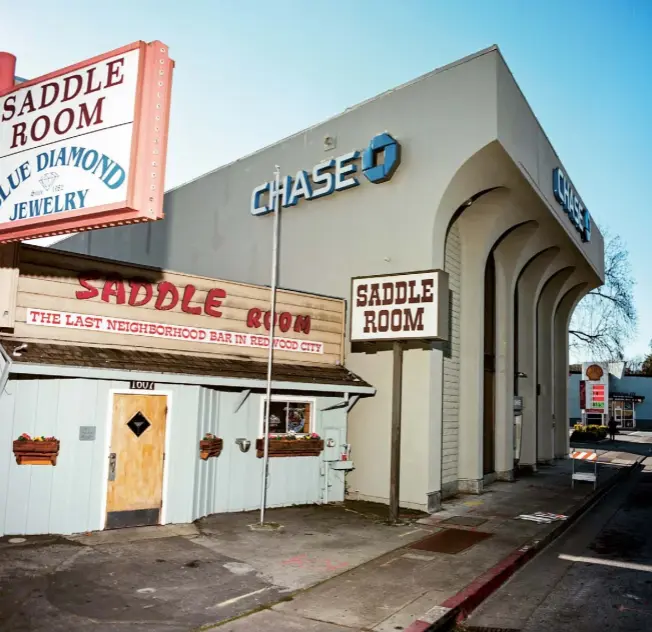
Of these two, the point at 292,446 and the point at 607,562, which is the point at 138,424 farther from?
the point at 607,562

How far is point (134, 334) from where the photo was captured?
40.7 feet

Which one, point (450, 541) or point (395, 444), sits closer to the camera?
point (450, 541)

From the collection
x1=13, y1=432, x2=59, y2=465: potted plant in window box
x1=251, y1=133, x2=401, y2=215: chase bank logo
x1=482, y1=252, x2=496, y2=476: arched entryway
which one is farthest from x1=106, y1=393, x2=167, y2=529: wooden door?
x1=482, y1=252, x2=496, y2=476: arched entryway

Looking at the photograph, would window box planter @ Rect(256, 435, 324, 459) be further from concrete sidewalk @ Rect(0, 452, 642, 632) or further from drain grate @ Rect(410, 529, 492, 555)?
drain grate @ Rect(410, 529, 492, 555)

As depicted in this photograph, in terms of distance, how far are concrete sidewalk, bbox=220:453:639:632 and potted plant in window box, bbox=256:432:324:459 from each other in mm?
2981

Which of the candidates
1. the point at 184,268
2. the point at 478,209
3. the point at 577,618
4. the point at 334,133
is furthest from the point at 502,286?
the point at 577,618

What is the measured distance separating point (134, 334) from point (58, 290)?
1702 mm

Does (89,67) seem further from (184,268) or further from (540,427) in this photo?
(540,427)

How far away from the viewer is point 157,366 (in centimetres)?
1177

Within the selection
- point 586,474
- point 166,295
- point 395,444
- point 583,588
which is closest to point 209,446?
point 166,295

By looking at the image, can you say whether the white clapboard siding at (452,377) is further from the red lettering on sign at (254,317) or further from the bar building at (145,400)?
the red lettering on sign at (254,317)

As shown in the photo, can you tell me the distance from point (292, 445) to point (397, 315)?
3874 millimetres

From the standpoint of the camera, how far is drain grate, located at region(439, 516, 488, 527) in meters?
13.3

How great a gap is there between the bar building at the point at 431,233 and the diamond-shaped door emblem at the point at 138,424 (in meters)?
6.30
